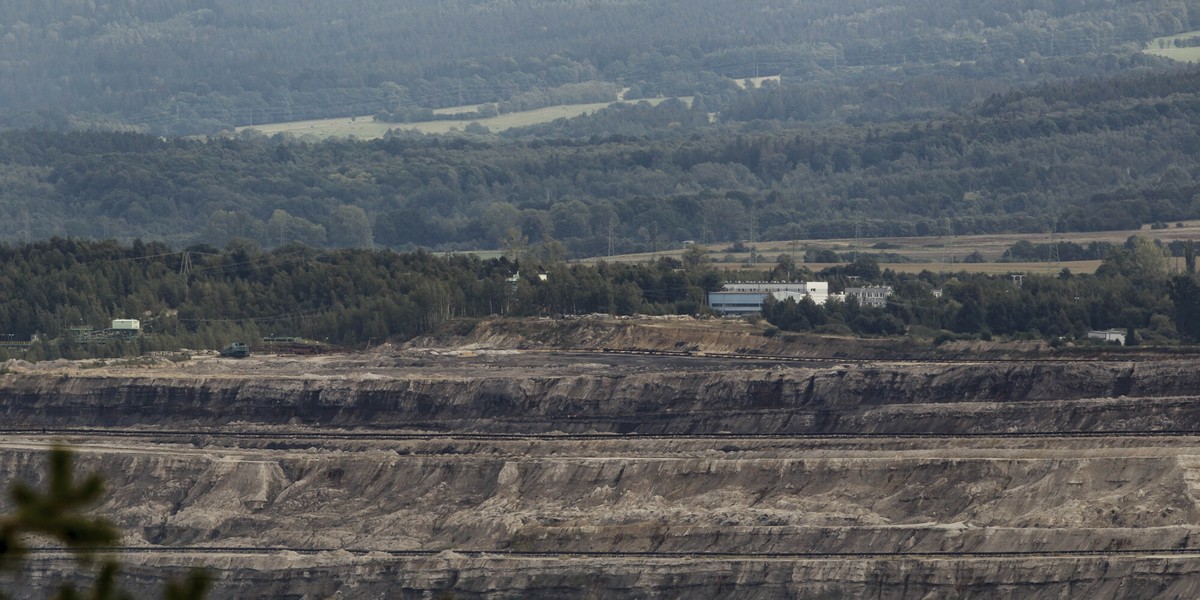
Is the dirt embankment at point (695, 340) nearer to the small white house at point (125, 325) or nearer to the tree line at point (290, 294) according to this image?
the tree line at point (290, 294)

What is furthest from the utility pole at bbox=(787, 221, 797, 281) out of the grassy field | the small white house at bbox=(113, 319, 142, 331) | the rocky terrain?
the small white house at bbox=(113, 319, 142, 331)

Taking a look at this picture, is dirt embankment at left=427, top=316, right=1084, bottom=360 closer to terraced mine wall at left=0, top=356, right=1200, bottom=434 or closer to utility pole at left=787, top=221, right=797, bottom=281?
terraced mine wall at left=0, top=356, right=1200, bottom=434

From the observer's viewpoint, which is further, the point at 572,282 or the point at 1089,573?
the point at 572,282

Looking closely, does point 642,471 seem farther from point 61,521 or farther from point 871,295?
point 61,521

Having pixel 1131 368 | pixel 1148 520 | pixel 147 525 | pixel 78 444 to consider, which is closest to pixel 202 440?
pixel 78 444

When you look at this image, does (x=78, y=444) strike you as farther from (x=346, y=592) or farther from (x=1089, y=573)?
(x=1089, y=573)

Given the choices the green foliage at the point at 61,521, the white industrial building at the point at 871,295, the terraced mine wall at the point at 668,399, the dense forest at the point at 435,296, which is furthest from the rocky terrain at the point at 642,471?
the green foliage at the point at 61,521

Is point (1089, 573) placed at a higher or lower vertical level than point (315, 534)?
higher
